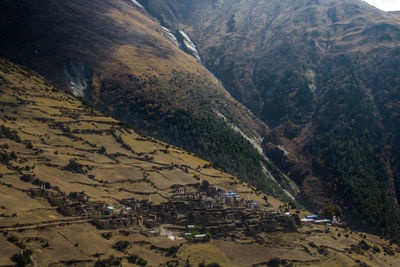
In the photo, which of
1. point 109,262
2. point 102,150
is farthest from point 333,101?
point 109,262

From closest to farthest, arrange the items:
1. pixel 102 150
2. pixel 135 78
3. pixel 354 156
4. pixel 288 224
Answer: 1. pixel 288 224
2. pixel 102 150
3. pixel 354 156
4. pixel 135 78

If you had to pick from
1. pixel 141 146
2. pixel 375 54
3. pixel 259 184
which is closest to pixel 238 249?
pixel 141 146

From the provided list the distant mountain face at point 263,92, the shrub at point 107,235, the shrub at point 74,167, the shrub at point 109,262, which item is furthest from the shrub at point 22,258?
the distant mountain face at point 263,92

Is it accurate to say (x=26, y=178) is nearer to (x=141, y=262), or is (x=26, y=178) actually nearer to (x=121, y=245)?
(x=121, y=245)

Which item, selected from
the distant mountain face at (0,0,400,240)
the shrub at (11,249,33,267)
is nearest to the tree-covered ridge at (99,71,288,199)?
the distant mountain face at (0,0,400,240)

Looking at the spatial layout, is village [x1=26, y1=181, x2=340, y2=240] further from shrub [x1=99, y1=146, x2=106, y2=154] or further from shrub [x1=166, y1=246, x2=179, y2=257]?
shrub [x1=99, y1=146, x2=106, y2=154]

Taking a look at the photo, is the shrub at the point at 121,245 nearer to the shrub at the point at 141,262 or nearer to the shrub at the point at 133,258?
the shrub at the point at 133,258
